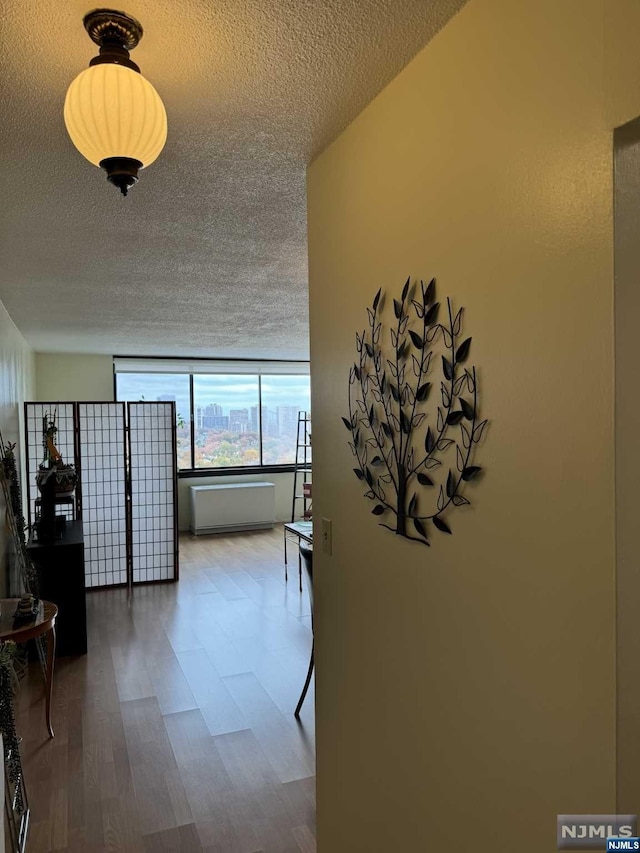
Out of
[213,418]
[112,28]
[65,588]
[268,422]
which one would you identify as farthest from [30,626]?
[268,422]

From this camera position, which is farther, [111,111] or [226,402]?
[226,402]

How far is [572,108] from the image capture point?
0.99 meters

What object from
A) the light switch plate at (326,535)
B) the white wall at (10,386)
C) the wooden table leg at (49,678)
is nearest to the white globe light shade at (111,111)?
the light switch plate at (326,535)

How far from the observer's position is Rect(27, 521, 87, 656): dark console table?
13.3ft

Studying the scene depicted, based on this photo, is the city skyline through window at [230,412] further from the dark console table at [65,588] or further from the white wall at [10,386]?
the dark console table at [65,588]

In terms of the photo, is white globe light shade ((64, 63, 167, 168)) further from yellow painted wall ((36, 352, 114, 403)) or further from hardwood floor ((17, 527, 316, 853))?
yellow painted wall ((36, 352, 114, 403))

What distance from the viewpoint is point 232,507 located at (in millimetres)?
8273

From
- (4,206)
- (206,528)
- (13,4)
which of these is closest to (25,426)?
(206,528)

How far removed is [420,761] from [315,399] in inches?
45.0

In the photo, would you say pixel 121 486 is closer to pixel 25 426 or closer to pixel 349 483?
pixel 25 426

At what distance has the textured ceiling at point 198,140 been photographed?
124 centimetres

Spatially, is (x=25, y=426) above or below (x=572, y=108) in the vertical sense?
A: below

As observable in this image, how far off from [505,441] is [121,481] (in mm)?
5254

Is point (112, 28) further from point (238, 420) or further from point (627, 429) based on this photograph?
point (238, 420)
